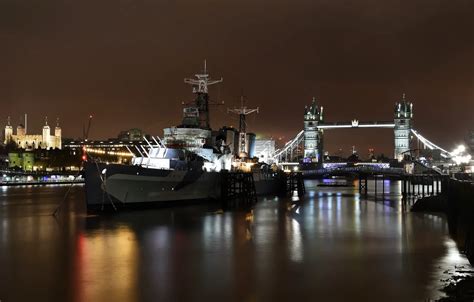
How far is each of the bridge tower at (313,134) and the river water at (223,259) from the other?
403 ft

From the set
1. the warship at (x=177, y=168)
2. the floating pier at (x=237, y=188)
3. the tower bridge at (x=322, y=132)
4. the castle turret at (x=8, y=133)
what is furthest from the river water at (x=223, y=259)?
the castle turret at (x=8, y=133)

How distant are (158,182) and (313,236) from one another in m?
15.4

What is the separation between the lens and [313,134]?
16050 centimetres

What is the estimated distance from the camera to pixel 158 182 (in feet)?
128

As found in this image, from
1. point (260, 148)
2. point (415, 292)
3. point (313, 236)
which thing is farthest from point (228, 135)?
point (415, 292)

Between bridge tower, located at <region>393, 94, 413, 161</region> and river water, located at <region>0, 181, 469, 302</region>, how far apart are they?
11315 cm

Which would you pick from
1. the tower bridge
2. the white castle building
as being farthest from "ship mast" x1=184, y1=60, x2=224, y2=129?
the white castle building

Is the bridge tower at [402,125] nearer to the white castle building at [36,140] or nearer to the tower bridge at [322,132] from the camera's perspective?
the tower bridge at [322,132]

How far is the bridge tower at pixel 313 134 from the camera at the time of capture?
157 m

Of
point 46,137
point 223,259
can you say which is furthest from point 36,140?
point 223,259

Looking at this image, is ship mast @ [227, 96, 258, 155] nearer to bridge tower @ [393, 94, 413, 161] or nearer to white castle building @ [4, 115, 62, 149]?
bridge tower @ [393, 94, 413, 161]

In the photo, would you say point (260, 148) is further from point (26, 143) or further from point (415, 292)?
point (26, 143)

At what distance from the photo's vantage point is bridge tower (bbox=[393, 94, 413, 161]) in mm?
143325

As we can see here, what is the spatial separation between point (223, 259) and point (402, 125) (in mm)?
132951
